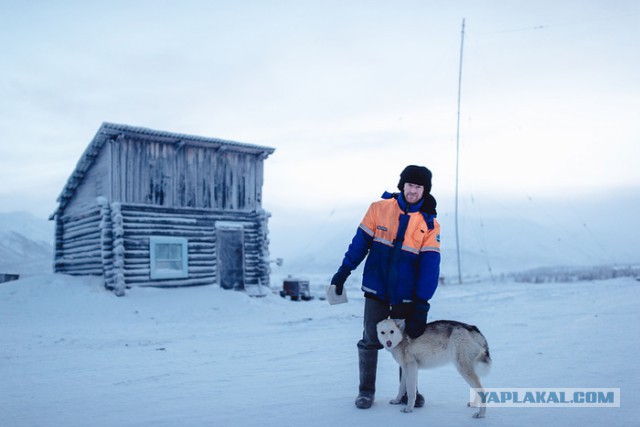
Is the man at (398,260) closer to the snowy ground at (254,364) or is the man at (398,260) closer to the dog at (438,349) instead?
the dog at (438,349)

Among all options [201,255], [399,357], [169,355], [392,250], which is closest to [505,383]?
[399,357]

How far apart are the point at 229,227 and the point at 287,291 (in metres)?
4.14

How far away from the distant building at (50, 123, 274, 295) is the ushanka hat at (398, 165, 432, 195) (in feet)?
46.3

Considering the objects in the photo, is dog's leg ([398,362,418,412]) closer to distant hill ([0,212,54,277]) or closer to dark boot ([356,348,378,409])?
dark boot ([356,348,378,409])

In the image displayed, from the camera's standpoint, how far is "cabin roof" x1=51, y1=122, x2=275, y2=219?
17281mm

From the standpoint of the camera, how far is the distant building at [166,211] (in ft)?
57.2

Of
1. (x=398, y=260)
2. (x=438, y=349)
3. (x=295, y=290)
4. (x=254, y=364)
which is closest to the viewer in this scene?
(x=438, y=349)

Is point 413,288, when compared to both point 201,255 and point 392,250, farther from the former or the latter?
point 201,255

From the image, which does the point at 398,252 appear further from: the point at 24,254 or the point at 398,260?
the point at 24,254

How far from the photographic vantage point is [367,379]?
485 cm

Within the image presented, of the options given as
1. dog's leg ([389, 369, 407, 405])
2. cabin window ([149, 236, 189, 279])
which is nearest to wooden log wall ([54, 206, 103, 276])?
cabin window ([149, 236, 189, 279])

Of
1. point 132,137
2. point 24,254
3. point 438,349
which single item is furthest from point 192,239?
point 24,254

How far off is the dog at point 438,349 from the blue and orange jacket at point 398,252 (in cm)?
29

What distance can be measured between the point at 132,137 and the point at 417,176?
14908mm
